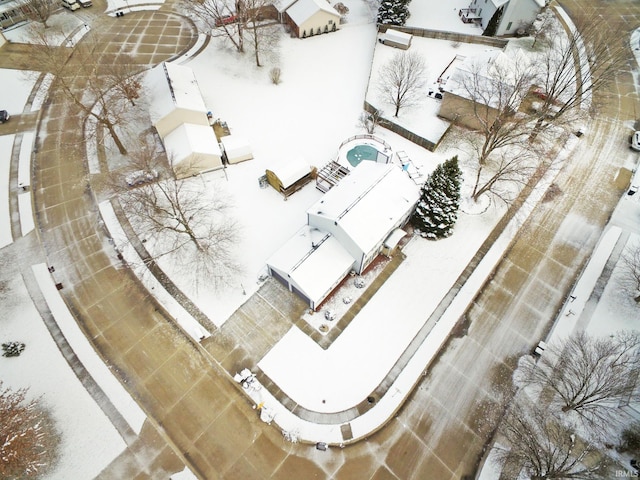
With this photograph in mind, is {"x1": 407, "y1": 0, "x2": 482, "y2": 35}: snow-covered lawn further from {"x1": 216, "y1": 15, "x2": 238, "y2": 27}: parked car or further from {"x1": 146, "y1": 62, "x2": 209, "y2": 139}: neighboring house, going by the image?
{"x1": 146, "y1": 62, "x2": 209, "y2": 139}: neighboring house

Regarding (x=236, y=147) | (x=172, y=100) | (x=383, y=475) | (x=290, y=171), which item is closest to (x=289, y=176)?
(x=290, y=171)

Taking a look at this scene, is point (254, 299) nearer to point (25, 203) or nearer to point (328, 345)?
point (328, 345)

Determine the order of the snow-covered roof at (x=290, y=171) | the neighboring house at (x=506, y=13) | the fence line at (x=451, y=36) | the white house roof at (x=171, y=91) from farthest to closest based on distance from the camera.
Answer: the fence line at (x=451, y=36) < the neighboring house at (x=506, y=13) < the white house roof at (x=171, y=91) < the snow-covered roof at (x=290, y=171)

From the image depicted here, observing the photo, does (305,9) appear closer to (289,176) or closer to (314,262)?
(289,176)

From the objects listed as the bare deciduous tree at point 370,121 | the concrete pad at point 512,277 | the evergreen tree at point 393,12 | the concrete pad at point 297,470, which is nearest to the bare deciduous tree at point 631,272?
the concrete pad at point 512,277

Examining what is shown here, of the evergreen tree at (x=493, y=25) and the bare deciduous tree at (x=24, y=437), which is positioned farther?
the evergreen tree at (x=493, y=25)

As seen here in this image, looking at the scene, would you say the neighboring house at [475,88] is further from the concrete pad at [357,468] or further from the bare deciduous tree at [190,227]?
the concrete pad at [357,468]

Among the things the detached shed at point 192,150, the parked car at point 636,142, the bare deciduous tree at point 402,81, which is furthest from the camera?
the bare deciduous tree at point 402,81

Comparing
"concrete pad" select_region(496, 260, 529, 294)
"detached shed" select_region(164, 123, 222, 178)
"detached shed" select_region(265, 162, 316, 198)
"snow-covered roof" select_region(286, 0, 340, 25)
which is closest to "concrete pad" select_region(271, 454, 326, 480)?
"concrete pad" select_region(496, 260, 529, 294)
